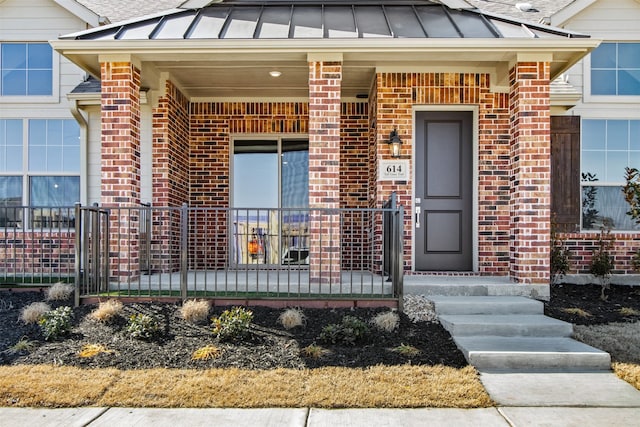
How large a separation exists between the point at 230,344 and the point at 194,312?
65 centimetres

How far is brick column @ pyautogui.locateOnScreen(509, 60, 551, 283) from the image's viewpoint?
20.3ft

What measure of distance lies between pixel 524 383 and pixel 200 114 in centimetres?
636

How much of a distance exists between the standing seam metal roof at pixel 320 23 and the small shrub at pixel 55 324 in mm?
3305

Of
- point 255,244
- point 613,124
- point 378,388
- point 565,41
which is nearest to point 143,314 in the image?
point 378,388

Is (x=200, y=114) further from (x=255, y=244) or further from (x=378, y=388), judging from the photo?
(x=378, y=388)

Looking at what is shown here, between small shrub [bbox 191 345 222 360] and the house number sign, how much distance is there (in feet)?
11.5

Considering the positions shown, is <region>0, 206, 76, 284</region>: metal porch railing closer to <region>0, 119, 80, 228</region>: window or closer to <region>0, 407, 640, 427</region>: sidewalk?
<region>0, 119, 80, 228</region>: window

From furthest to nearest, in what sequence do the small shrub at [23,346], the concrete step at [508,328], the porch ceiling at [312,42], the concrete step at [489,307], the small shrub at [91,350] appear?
the porch ceiling at [312,42], the concrete step at [489,307], the concrete step at [508,328], the small shrub at [23,346], the small shrub at [91,350]

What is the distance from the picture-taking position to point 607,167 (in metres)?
7.89

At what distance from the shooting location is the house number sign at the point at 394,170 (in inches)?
283

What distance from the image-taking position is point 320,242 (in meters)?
5.89

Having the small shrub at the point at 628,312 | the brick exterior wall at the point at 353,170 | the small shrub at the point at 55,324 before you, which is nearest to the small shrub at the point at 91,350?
the small shrub at the point at 55,324

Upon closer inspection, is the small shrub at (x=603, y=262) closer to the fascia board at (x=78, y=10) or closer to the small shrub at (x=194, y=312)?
the small shrub at (x=194, y=312)

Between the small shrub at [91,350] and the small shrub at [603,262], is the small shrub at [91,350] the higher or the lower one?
the lower one
